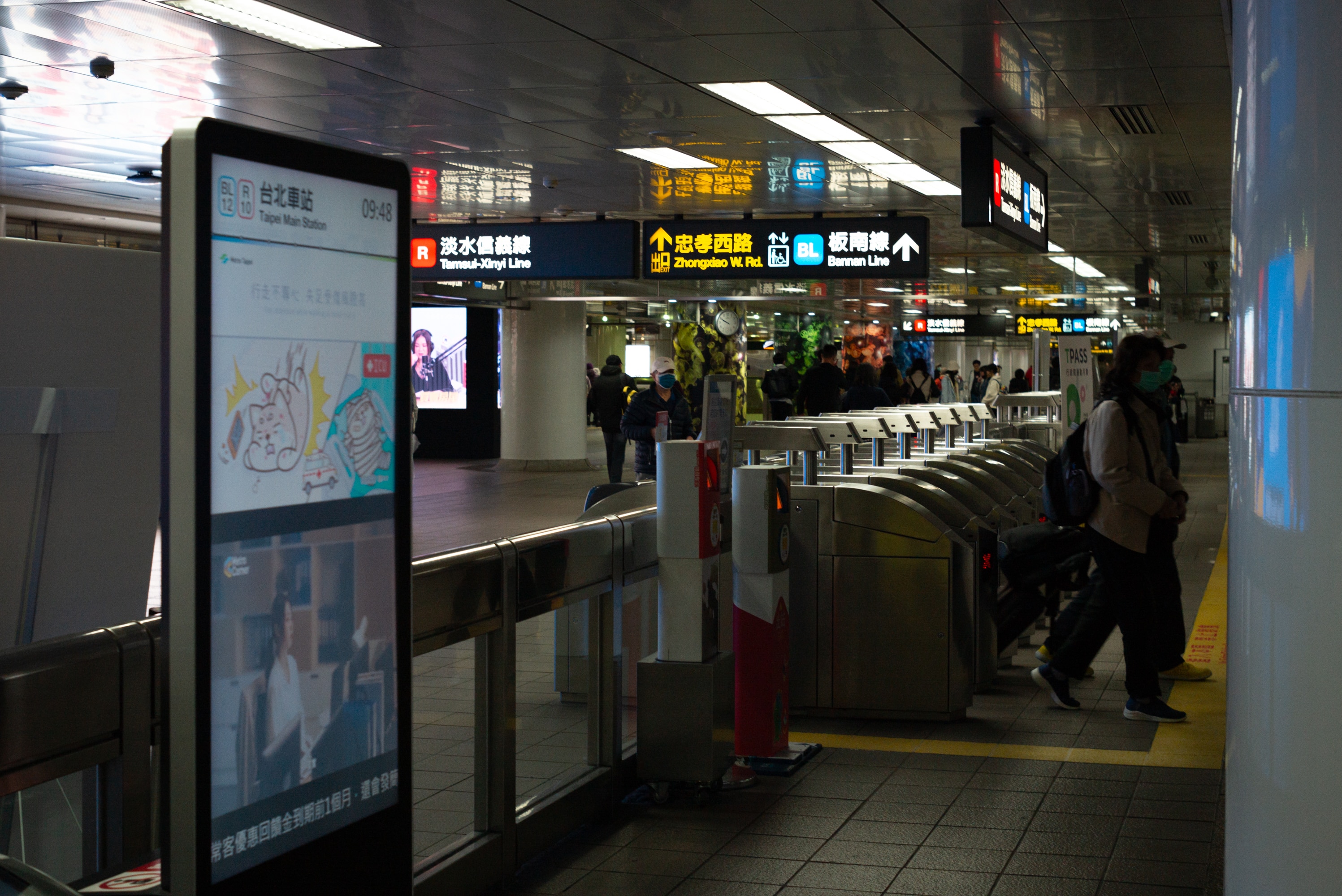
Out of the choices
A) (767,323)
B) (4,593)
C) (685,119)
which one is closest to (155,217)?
(685,119)

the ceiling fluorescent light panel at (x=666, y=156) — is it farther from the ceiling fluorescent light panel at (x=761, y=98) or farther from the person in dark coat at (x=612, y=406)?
the person in dark coat at (x=612, y=406)

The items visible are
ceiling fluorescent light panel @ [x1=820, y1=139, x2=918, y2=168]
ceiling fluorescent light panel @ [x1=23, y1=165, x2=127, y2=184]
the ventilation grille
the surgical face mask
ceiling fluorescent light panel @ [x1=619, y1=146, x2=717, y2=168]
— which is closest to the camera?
the surgical face mask

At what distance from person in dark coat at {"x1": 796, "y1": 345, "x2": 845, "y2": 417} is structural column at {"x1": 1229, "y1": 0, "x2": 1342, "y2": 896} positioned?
10.6 meters

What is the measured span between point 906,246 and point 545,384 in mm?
9235

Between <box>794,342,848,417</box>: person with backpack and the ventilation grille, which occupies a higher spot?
the ventilation grille

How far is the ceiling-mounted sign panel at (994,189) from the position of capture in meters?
7.59

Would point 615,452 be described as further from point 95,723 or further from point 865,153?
point 95,723

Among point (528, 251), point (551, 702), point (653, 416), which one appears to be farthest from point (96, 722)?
point (653, 416)

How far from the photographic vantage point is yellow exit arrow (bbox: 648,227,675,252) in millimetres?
10750

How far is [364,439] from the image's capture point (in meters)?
2.16

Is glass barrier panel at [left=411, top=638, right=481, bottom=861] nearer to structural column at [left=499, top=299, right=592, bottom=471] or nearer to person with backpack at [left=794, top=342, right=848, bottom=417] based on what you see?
person with backpack at [left=794, top=342, right=848, bottom=417]

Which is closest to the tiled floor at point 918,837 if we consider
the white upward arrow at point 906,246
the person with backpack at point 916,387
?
the white upward arrow at point 906,246

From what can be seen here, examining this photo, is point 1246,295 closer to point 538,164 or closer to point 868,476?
point 868,476

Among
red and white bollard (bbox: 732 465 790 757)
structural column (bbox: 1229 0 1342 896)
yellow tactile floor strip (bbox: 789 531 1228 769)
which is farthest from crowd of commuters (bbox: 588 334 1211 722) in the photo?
structural column (bbox: 1229 0 1342 896)
